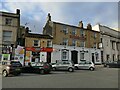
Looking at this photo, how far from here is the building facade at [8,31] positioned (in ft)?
105

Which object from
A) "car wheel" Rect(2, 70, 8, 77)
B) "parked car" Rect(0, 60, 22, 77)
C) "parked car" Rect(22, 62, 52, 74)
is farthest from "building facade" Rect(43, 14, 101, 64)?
"car wheel" Rect(2, 70, 8, 77)

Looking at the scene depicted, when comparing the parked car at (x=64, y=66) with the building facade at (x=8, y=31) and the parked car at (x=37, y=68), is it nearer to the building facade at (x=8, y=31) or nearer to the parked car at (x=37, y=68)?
the parked car at (x=37, y=68)

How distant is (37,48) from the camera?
114 ft

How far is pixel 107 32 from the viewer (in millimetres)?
49906

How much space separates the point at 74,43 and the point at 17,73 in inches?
845

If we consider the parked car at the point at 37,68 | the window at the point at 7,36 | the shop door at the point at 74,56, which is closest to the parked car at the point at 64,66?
the parked car at the point at 37,68

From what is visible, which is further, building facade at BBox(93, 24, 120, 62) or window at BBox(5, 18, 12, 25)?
building facade at BBox(93, 24, 120, 62)

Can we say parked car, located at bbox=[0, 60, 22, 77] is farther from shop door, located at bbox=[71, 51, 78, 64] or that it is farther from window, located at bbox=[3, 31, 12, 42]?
shop door, located at bbox=[71, 51, 78, 64]

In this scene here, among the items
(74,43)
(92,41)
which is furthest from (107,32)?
(74,43)

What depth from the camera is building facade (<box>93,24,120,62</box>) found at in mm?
46938

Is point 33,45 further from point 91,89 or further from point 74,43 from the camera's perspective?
point 91,89

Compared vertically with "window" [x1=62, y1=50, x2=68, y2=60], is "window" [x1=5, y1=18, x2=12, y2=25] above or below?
above

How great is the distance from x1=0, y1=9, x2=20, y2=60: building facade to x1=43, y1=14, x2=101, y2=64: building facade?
760 centimetres

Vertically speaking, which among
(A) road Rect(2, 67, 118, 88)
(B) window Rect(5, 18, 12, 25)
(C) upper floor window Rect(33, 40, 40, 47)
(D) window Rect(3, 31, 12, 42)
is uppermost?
(B) window Rect(5, 18, 12, 25)
